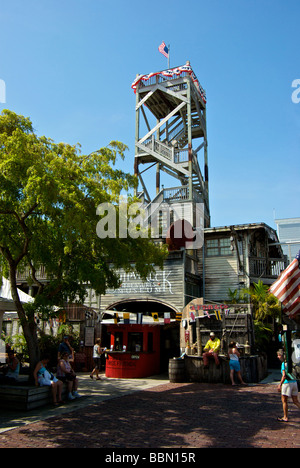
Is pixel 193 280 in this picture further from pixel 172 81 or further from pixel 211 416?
pixel 172 81

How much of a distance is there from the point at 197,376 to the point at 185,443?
8231 millimetres

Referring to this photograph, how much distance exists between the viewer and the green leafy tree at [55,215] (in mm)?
9648

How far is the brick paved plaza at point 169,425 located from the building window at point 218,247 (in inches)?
451

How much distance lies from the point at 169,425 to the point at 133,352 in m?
A: 8.59

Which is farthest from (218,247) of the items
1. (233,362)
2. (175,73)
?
(175,73)

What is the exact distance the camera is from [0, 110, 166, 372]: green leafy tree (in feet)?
31.7

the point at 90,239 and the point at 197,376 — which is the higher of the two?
the point at 90,239

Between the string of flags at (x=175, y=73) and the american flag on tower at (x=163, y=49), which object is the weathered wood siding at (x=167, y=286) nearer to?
the string of flags at (x=175, y=73)

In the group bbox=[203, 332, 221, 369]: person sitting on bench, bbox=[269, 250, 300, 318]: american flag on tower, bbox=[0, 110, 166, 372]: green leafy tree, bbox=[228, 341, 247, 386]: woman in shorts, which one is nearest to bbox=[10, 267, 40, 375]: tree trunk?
bbox=[0, 110, 166, 372]: green leafy tree

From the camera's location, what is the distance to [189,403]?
1014 centimetres

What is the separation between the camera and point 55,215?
1021 centimetres

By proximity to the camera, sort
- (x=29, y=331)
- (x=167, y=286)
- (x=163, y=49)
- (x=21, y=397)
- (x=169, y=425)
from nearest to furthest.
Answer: (x=169, y=425), (x=21, y=397), (x=29, y=331), (x=167, y=286), (x=163, y=49)

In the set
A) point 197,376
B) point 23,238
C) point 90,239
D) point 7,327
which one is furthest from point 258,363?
point 7,327

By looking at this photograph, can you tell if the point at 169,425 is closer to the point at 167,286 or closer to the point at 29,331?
the point at 29,331
